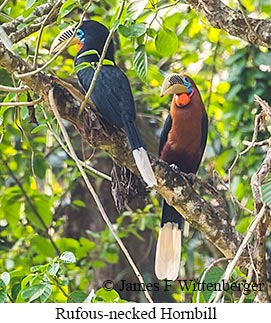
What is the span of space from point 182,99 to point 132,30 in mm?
1074

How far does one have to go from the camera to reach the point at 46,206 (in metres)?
3.13

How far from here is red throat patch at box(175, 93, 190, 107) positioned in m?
2.92

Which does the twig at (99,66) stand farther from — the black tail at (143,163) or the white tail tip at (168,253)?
the white tail tip at (168,253)

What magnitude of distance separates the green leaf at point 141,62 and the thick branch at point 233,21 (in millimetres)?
198

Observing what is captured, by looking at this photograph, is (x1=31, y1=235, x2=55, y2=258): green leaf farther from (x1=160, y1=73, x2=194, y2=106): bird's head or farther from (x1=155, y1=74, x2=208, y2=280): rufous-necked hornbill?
(x1=160, y1=73, x2=194, y2=106): bird's head

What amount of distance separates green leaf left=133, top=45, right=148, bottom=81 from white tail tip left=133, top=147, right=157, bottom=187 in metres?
0.21

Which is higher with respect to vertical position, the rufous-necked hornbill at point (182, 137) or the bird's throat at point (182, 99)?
the bird's throat at point (182, 99)

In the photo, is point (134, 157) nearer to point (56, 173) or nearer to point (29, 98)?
point (29, 98)

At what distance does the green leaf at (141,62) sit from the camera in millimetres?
2035

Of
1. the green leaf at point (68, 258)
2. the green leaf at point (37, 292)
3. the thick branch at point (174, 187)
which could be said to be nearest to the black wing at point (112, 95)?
the thick branch at point (174, 187)

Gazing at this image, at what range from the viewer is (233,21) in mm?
2035

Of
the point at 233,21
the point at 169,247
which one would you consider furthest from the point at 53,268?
the point at 169,247

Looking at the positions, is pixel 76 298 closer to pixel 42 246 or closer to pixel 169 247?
pixel 169 247
